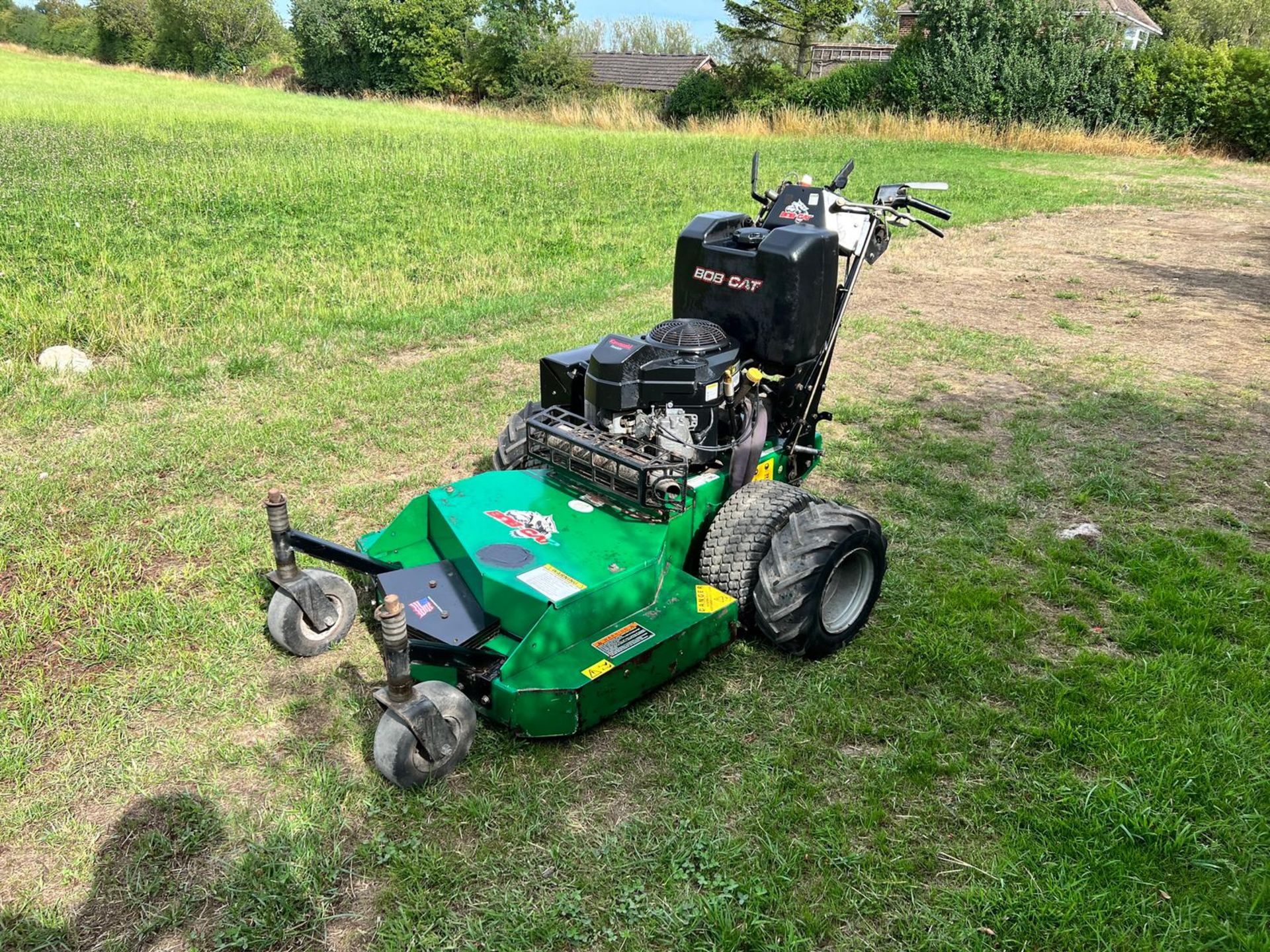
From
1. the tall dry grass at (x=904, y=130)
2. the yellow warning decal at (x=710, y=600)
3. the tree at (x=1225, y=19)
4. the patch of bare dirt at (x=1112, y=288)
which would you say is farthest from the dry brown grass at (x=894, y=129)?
the yellow warning decal at (x=710, y=600)

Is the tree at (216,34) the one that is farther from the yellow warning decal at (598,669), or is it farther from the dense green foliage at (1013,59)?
the yellow warning decal at (598,669)

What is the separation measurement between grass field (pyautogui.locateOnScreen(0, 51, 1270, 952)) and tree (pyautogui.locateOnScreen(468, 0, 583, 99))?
120 ft

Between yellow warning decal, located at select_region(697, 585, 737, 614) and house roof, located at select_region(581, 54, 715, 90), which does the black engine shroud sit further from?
house roof, located at select_region(581, 54, 715, 90)

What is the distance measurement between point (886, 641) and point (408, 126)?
27185 mm

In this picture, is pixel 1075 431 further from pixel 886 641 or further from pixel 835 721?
pixel 835 721

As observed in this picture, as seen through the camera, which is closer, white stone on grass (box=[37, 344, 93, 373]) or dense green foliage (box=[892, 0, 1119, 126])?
white stone on grass (box=[37, 344, 93, 373])

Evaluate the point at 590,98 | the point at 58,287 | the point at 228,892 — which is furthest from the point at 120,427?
the point at 590,98

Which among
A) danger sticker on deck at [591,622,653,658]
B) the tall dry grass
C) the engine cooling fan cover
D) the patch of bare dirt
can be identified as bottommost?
danger sticker on deck at [591,622,653,658]

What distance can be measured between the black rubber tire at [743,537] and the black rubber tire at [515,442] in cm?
132

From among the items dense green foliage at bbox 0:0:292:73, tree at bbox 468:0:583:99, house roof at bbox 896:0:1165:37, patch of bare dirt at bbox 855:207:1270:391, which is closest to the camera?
patch of bare dirt at bbox 855:207:1270:391

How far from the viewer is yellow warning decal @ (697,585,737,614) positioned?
3.91 m

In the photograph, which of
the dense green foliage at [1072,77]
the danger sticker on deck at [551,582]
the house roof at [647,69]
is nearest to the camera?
the danger sticker on deck at [551,582]

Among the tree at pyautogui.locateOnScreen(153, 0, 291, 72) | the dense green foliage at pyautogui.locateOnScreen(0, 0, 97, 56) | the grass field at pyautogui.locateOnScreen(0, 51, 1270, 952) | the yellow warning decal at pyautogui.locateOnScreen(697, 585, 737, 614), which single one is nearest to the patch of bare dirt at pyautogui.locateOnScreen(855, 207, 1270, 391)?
the grass field at pyautogui.locateOnScreen(0, 51, 1270, 952)

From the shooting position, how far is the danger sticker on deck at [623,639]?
359 cm
